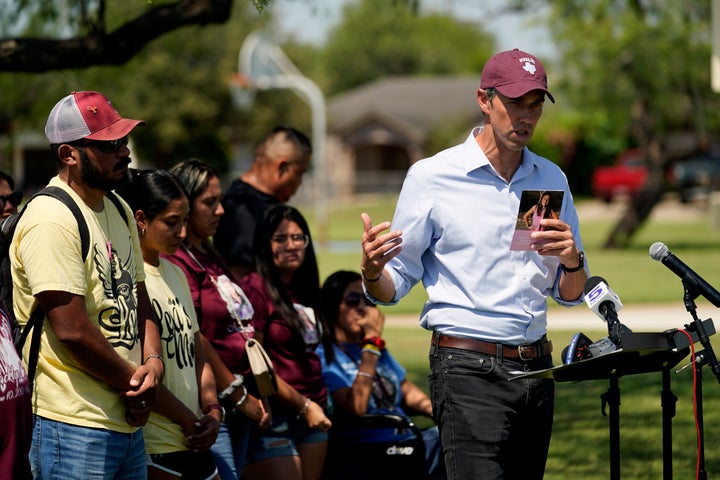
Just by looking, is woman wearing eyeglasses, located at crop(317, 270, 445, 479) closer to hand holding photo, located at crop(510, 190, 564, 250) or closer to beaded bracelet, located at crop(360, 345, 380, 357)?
beaded bracelet, located at crop(360, 345, 380, 357)

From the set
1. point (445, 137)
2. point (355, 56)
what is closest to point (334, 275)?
point (445, 137)

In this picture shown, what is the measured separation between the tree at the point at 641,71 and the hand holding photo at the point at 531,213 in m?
19.8

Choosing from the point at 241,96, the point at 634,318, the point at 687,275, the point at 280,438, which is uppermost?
the point at 241,96

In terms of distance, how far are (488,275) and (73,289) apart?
1.58 meters

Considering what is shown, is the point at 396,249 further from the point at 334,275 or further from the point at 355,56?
the point at 355,56

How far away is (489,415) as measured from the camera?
447 centimetres

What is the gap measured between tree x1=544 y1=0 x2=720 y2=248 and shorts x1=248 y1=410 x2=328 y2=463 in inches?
751

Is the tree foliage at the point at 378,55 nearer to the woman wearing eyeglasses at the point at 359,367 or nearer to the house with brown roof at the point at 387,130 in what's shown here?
the house with brown roof at the point at 387,130

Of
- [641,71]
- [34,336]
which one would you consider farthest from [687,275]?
[641,71]

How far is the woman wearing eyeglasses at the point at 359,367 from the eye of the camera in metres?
6.37

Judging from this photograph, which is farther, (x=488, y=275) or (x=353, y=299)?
(x=353, y=299)

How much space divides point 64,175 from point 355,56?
106883 millimetres

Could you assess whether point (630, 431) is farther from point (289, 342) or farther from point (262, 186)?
point (289, 342)

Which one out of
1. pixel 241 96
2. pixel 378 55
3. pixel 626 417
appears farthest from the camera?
pixel 378 55
